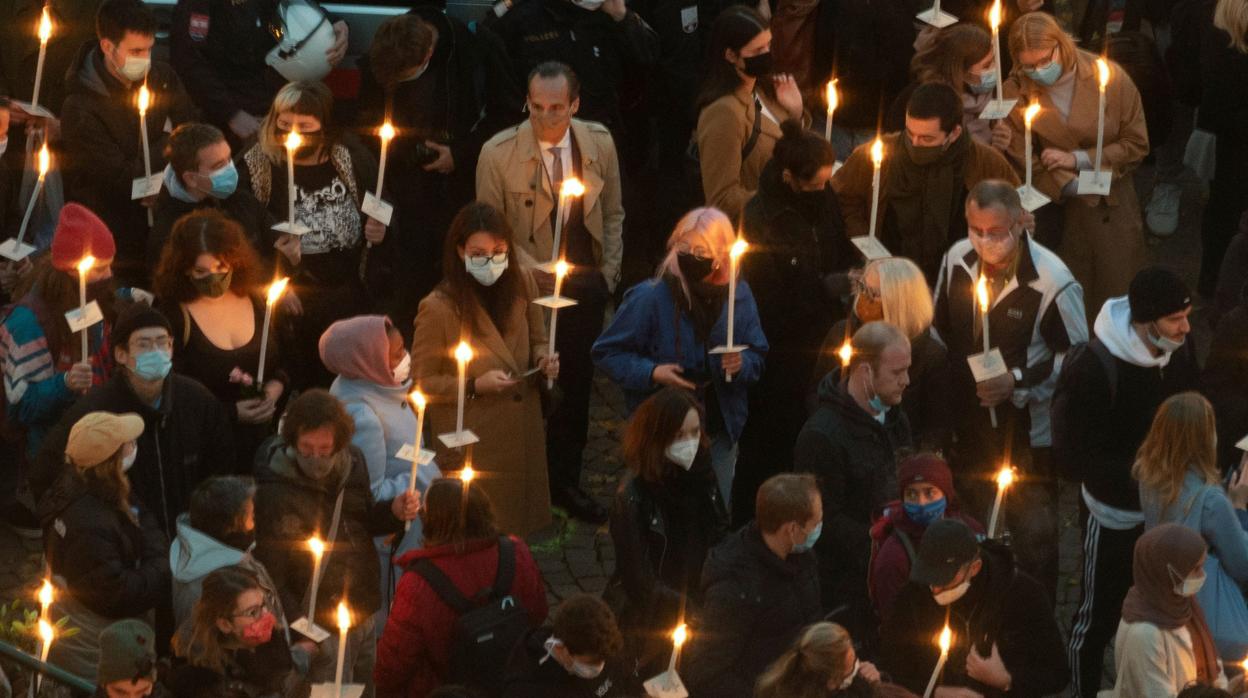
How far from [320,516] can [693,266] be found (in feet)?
6.78

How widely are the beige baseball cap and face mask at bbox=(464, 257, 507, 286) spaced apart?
1696mm

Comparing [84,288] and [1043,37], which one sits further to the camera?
[1043,37]

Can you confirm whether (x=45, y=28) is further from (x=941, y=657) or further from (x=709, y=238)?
(x=941, y=657)

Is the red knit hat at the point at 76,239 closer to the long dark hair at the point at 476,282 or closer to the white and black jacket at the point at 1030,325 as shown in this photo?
the long dark hair at the point at 476,282

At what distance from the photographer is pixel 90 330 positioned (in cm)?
995

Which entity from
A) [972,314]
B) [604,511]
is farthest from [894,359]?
[604,511]

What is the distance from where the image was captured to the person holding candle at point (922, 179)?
10.6m

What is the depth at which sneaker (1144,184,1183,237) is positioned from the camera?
13461 millimetres

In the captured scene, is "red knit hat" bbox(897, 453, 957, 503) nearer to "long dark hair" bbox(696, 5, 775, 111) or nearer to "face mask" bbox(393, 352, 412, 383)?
"face mask" bbox(393, 352, 412, 383)

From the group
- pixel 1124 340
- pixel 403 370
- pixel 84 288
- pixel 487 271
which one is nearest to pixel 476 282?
pixel 487 271

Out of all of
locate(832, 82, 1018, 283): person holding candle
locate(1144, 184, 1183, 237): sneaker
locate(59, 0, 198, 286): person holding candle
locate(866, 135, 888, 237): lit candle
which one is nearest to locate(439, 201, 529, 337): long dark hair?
locate(866, 135, 888, 237): lit candle

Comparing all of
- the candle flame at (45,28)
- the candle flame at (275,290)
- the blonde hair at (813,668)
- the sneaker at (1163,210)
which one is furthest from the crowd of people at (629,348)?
the sneaker at (1163,210)

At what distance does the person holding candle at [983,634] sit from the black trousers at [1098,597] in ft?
3.56

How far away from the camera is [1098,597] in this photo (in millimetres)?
9555
